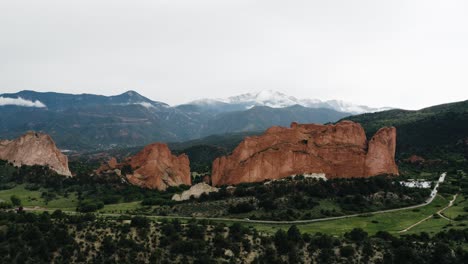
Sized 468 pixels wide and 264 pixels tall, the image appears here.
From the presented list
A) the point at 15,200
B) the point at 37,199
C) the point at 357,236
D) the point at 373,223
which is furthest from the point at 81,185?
the point at 357,236

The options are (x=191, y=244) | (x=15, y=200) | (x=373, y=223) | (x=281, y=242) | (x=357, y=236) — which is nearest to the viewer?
(x=191, y=244)

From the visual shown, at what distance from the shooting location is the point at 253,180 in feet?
561

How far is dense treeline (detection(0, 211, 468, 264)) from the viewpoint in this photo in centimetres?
8962

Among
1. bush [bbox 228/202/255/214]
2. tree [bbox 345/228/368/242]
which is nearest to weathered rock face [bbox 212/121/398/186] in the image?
bush [bbox 228/202/255/214]

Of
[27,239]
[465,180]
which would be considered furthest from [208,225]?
[465,180]

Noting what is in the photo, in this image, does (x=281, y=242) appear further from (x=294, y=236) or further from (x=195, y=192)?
(x=195, y=192)

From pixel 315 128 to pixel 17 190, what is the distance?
366ft

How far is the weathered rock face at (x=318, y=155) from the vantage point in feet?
552

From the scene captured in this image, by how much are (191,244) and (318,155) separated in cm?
8808

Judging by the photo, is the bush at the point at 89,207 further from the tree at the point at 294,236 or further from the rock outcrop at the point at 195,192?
the tree at the point at 294,236

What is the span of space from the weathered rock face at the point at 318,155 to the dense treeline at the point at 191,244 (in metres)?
67.7

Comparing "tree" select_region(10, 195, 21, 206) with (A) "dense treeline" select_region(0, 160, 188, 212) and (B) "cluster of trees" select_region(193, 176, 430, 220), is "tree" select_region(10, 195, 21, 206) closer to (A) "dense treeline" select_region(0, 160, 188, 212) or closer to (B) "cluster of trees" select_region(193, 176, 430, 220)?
(A) "dense treeline" select_region(0, 160, 188, 212)

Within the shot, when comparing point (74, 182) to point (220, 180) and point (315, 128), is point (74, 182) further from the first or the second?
point (315, 128)

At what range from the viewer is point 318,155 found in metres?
171
